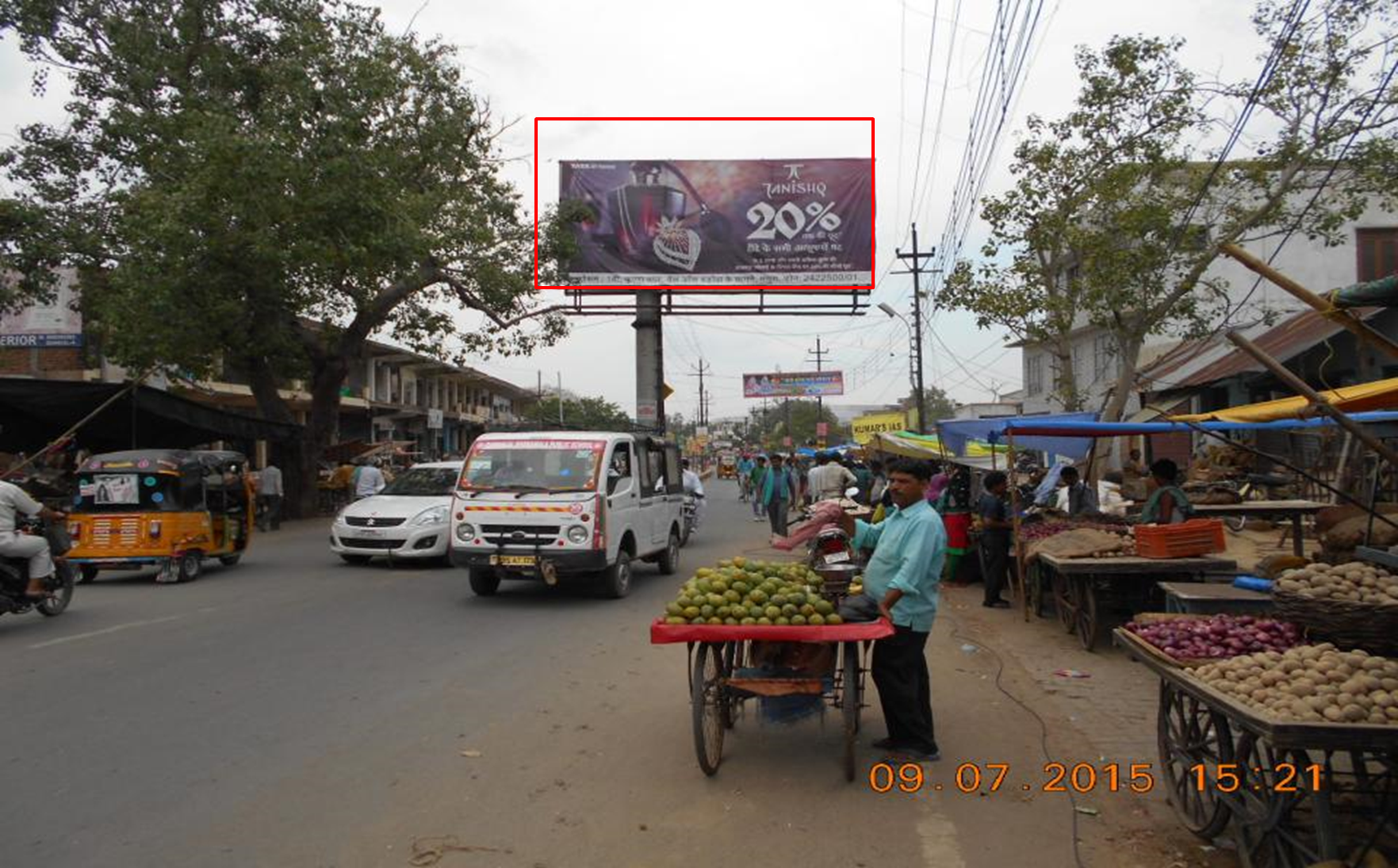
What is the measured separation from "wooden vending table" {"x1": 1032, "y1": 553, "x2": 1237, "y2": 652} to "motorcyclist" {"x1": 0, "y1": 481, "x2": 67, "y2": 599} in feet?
31.5

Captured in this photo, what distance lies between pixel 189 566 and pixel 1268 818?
1323 cm

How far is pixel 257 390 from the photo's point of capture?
23.4m

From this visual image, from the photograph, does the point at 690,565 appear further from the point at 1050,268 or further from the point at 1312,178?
the point at 1312,178

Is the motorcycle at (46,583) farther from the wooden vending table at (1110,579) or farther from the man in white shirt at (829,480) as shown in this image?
the man in white shirt at (829,480)

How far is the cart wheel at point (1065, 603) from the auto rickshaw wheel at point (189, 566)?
10971mm

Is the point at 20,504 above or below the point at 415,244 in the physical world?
below

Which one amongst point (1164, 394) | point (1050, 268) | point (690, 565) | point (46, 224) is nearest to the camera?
point (690, 565)

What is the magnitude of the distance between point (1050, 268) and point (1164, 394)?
6.13 m

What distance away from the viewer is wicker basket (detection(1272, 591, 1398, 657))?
13.4ft

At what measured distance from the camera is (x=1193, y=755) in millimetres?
4473

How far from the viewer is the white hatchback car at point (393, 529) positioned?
14320 mm

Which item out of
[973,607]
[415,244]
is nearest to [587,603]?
[973,607]

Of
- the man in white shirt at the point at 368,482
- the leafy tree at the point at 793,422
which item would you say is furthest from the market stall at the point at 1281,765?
the leafy tree at the point at 793,422

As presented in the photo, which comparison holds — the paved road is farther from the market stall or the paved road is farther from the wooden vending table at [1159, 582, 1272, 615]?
the wooden vending table at [1159, 582, 1272, 615]
